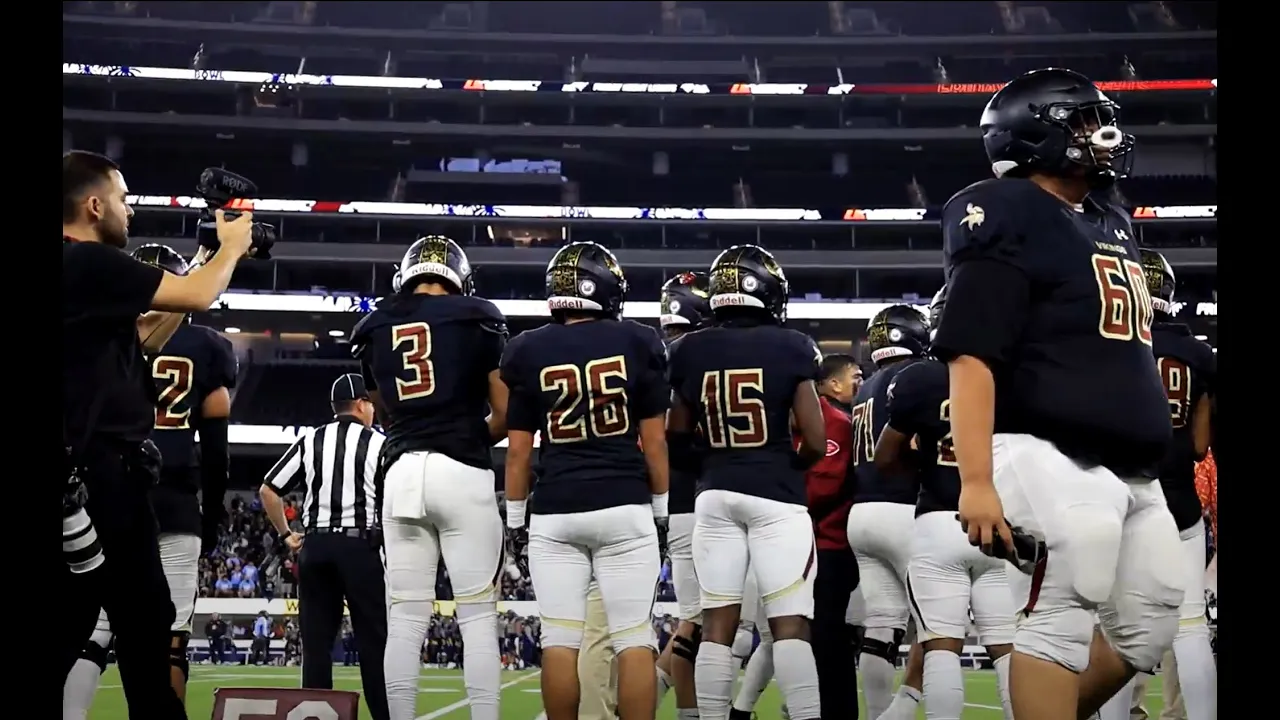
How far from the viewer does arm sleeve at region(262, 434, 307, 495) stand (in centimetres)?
630

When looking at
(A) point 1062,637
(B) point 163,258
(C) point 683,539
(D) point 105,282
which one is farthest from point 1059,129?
(B) point 163,258

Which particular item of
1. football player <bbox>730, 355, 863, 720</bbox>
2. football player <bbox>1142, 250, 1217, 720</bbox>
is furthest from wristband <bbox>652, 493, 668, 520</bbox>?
football player <bbox>1142, 250, 1217, 720</bbox>

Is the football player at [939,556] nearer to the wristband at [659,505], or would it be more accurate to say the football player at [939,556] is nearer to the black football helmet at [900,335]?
the black football helmet at [900,335]

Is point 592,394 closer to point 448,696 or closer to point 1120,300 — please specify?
point 1120,300

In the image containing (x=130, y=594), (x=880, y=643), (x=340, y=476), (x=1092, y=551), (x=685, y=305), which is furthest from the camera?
(x=685, y=305)

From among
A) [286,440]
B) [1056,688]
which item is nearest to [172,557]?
[1056,688]

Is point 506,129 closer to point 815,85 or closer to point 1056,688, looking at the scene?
point 815,85

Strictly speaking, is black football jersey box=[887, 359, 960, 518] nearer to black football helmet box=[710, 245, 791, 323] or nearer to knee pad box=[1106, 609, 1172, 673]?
black football helmet box=[710, 245, 791, 323]

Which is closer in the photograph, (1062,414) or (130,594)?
(1062,414)

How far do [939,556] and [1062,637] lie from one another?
2.31 m

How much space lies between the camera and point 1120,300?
3.16m

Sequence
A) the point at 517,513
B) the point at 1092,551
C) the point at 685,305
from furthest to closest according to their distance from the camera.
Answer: the point at 685,305 < the point at 517,513 < the point at 1092,551

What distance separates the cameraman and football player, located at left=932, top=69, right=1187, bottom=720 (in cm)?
215

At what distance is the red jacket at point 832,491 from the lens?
20.9 feet
